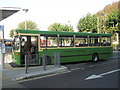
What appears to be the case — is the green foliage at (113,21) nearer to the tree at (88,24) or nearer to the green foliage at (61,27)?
the tree at (88,24)

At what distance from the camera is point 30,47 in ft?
41.0

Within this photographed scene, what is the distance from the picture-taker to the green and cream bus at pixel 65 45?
1267cm

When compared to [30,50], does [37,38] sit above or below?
above

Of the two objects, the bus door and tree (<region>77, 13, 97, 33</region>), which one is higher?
tree (<region>77, 13, 97, 33</region>)

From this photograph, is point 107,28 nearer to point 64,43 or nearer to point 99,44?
point 99,44

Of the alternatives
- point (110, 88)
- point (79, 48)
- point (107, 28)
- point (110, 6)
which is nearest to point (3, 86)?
point (110, 88)

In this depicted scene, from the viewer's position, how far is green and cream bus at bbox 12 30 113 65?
41.6 ft

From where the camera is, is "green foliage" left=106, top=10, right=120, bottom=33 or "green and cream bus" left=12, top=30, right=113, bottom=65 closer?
"green and cream bus" left=12, top=30, right=113, bottom=65

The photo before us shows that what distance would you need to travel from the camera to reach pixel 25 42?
12.4 metres

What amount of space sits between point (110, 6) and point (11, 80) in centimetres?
4843

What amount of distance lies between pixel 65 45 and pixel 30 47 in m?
2.86

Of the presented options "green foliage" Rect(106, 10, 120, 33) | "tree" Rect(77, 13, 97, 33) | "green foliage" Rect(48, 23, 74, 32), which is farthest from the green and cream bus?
"green foliage" Rect(48, 23, 74, 32)

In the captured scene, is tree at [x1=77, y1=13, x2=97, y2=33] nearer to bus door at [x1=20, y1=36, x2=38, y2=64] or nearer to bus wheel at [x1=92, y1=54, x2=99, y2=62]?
bus wheel at [x1=92, y1=54, x2=99, y2=62]

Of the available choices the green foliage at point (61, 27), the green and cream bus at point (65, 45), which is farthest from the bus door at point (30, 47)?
the green foliage at point (61, 27)
